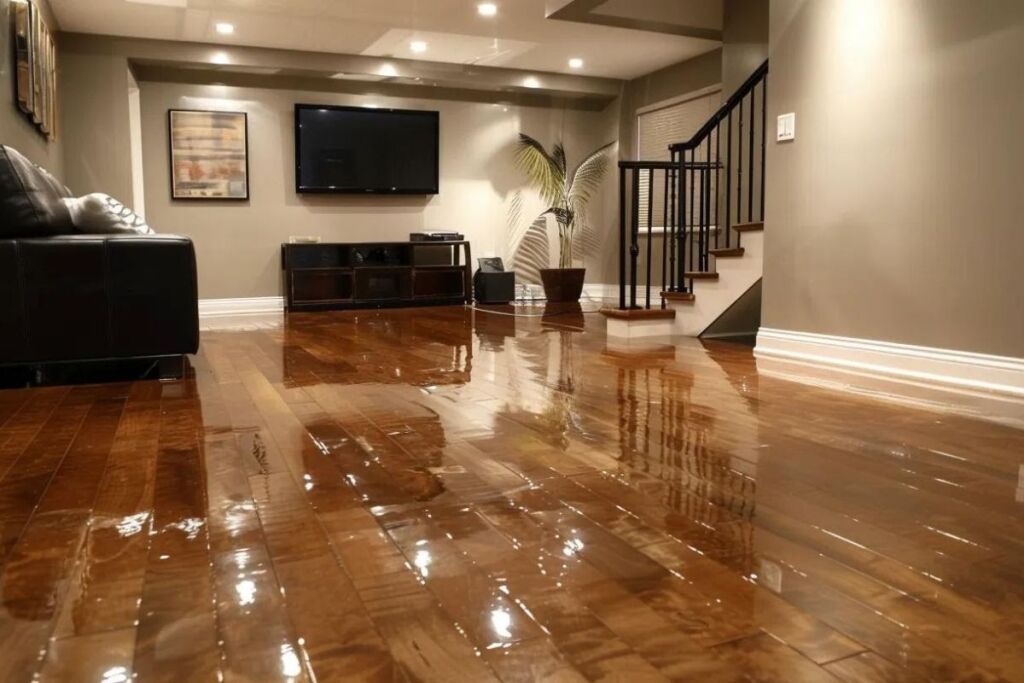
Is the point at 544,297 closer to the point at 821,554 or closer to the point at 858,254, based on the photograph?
the point at 858,254

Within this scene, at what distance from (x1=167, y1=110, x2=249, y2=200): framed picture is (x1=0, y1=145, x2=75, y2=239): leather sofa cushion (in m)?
4.22

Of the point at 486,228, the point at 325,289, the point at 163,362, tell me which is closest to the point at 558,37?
the point at 486,228

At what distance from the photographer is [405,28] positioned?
6.40 metres

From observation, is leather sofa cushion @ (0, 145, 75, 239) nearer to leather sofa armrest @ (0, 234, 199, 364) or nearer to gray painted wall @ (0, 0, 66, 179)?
leather sofa armrest @ (0, 234, 199, 364)

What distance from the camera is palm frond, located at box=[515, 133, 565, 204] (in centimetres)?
825

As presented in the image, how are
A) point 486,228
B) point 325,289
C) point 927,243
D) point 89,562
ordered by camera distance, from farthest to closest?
1. point 486,228
2. point 325,289
3. point 927,243
4. point 89,562

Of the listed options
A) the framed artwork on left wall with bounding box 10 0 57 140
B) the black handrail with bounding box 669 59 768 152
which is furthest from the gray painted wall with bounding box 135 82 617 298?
the black handrail with bounding box 669 59 768 152

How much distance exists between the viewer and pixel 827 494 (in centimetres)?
168

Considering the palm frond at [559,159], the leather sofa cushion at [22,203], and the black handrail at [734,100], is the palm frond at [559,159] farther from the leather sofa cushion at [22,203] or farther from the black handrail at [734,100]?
the leather sofa cushion at [22,203]

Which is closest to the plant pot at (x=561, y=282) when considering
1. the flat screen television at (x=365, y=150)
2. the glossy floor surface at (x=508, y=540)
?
the flat screen television at (x=365, y=150)

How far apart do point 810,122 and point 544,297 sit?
4955mm

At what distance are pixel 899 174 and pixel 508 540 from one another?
2.60 meters

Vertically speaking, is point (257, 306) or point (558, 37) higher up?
point (558, 37)

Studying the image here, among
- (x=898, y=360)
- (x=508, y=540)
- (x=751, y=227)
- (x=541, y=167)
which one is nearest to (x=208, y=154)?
(x=541, y=167)
